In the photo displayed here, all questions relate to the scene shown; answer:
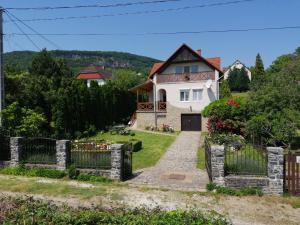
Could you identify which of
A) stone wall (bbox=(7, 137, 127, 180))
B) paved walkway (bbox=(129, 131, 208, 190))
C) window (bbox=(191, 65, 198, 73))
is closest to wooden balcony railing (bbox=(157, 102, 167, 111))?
window (bbox=(191, 65, 198, 73))

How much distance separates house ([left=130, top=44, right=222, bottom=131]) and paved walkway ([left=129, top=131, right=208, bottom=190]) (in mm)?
9204

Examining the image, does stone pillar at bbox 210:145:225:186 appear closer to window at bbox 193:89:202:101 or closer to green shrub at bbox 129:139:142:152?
green shrub at bbox 129:139:142:152

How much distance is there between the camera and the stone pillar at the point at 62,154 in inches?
529

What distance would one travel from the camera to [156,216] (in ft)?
23.5

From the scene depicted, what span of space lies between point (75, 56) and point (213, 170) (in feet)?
461

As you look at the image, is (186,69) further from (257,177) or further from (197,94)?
(257,177)

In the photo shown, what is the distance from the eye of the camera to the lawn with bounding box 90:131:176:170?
16203mm

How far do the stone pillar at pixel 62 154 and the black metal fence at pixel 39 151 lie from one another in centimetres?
53

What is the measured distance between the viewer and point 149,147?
20281 millimetres

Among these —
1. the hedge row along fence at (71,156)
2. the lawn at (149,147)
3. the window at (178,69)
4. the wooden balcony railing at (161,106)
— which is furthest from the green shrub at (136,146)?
the window at (178,69)

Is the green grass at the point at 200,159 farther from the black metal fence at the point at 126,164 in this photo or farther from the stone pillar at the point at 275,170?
the stone pillar at the point at 275,170

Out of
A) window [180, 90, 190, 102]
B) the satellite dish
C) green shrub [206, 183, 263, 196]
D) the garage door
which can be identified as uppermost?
the satellite dish

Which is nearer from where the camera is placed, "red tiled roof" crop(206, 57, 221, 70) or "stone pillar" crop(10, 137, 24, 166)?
"stone pillar" crop(10, 137, 24, 166)

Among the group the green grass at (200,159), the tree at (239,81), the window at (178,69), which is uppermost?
the tree at (239,81)
